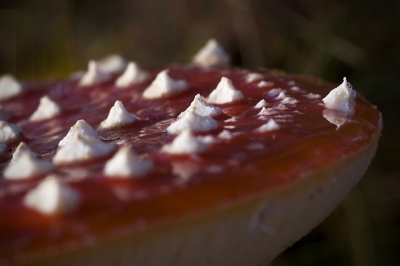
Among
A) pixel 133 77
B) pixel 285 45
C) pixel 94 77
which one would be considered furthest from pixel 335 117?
pixel 285 45

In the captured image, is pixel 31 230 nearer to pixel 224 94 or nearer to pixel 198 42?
pixel 224 94

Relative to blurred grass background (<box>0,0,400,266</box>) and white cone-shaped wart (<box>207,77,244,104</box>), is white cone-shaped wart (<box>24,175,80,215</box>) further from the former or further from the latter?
blurred grass background (<box>0,0,400,266</box>)

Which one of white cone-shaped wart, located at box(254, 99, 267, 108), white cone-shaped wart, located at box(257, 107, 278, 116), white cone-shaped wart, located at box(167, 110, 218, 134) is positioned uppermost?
white cone-shaped wart, located at box(167, 110, 218, 134)

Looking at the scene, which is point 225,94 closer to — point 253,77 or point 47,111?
point 253,77

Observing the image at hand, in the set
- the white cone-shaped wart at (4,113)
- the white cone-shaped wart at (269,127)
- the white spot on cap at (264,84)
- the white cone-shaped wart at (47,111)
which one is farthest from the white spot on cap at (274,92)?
the white cone-shaped wart at (4,113)

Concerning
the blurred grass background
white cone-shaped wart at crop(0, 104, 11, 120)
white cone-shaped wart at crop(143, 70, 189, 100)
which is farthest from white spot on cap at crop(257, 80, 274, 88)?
the blurred grass background
